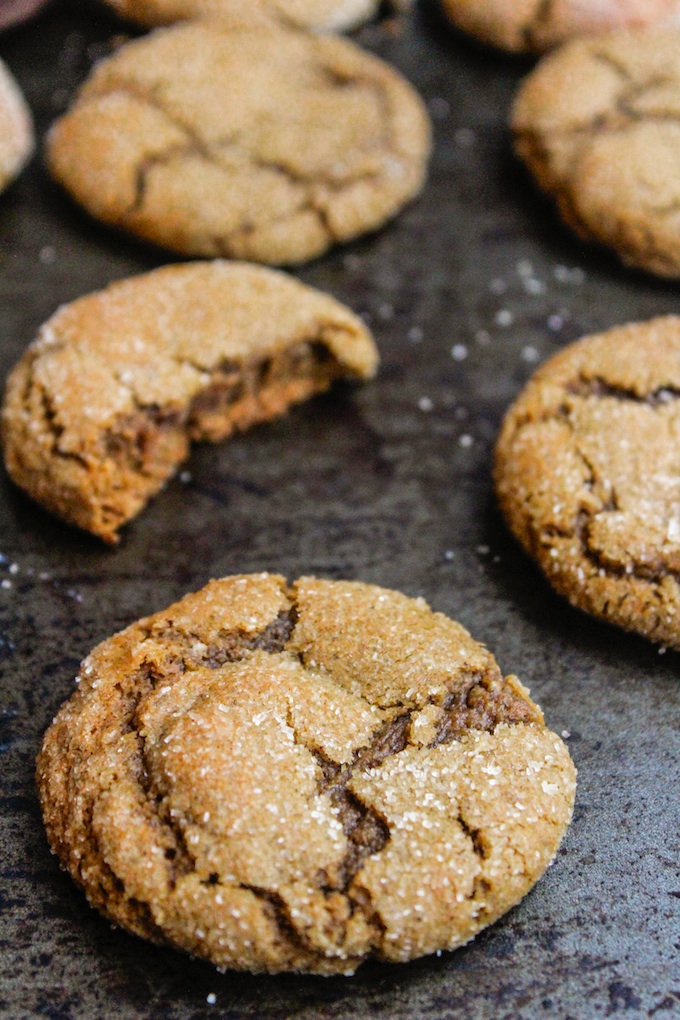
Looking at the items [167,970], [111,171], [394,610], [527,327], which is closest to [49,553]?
[394,610]

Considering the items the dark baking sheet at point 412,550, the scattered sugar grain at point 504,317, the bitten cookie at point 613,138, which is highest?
the bitten cookie at point 613,138

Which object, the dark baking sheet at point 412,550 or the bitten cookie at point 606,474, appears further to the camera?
the bitten cookie at point 606,474

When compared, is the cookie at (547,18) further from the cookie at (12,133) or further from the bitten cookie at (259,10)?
the cookie at (12,133)

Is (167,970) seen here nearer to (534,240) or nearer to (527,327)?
(527,327)

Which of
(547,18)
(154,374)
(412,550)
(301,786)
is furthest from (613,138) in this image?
(301,786)

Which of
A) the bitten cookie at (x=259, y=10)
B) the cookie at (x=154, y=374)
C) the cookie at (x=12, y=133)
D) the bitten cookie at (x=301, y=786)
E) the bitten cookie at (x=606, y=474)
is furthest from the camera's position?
the bitten cookie at (x=259, y=10)

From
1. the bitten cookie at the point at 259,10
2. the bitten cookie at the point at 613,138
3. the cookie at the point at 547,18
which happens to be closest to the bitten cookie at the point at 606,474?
the bitten cookie at the point at 613,138

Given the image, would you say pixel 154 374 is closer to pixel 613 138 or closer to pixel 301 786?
pixel 301 786
